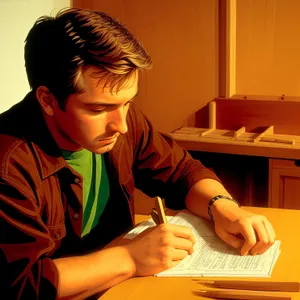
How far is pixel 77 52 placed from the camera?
1293 mm

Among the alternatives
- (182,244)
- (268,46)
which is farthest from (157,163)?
(268,46)

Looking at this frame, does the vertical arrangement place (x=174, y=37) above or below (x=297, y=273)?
above

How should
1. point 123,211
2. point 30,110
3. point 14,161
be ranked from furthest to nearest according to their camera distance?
point 123,211 < point 30,110 < point 14,161

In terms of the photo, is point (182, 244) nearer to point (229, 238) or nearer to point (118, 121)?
point (229, 238)

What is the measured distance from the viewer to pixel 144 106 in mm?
3402

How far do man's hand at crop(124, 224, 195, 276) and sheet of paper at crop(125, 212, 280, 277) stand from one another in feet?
0.08

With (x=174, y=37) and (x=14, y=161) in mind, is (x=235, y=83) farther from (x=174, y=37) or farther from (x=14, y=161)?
(x=14, y=161)

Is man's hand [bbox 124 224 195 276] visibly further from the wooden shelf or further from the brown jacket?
the wooden shelf

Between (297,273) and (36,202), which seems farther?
(36,202)

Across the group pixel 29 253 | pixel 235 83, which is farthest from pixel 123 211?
pixel 235 83

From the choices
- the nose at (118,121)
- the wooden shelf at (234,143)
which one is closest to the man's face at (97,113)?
the nose at (118,121)

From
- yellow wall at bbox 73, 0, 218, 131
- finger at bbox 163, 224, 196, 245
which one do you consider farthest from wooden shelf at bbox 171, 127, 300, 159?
finger at bbox 163, 224, 196, 245

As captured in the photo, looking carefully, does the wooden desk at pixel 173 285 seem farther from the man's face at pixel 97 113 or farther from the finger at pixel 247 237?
the man's face at pixel 97 113

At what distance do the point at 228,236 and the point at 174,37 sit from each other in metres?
2.02
